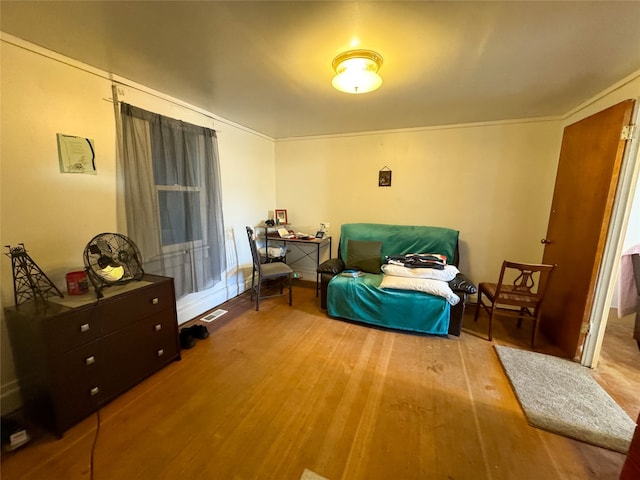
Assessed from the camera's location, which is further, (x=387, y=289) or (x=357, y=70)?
(x=387, y=289)

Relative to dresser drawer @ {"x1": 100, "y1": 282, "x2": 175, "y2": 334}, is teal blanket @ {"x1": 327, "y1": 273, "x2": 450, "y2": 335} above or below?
below

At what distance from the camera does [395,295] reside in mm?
2570

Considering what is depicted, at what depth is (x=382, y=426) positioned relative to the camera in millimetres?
1563

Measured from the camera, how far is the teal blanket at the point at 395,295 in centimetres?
251

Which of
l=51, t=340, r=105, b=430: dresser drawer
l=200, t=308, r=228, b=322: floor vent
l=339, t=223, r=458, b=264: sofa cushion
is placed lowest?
l=200, t=308, r=228, b=322: floor vent

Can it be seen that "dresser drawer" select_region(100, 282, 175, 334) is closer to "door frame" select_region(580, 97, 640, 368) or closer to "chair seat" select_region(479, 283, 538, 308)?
"chair seat" select_region(479, 283, 538, 308)

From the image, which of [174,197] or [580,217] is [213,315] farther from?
[580,217]

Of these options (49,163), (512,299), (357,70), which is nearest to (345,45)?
(357,70)

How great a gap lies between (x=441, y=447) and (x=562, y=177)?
2.72 meters

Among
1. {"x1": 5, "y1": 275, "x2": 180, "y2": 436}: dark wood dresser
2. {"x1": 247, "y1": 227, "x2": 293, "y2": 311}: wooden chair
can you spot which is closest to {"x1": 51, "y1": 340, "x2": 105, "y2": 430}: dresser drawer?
{"x1": 5, "y1": 275, "x2": 180, "y2": 436}: dark wood dresser

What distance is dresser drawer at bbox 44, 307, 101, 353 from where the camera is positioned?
1.39 m

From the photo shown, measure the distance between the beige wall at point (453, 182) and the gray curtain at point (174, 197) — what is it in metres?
1.57

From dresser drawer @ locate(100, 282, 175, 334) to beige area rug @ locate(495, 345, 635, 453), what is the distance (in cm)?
264

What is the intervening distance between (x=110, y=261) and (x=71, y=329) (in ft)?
1.70
